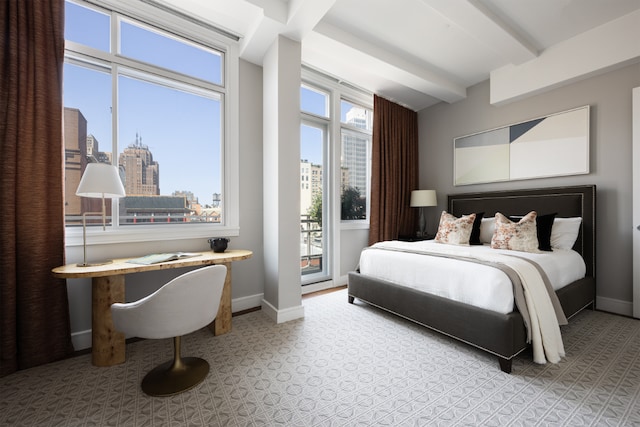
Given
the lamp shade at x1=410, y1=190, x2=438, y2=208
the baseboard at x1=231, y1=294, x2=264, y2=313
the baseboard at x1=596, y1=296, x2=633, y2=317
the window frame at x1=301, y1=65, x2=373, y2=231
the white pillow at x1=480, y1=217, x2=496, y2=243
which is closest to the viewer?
the baseboard at x1=596, y1=296, x2=633, y2=317

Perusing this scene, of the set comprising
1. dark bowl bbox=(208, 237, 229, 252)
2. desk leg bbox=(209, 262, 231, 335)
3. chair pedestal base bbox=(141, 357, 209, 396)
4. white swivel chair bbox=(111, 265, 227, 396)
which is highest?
dark bowl bbox=(208, 237, 229, 252)

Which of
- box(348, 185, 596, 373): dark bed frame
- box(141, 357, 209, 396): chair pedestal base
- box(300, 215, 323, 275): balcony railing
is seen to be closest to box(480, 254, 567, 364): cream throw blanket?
box(348, 185, 596, 373): dark bed frame

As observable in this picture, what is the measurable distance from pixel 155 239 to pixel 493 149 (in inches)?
171

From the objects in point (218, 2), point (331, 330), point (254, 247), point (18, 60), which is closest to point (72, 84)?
point (18, 60)

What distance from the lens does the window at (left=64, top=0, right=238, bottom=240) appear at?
2309 millimetres

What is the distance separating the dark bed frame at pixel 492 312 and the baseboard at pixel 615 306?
101 millimetres

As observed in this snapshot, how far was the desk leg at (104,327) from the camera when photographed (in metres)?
1.94

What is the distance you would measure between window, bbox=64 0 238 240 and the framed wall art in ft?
11.1

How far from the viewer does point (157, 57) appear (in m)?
2.66

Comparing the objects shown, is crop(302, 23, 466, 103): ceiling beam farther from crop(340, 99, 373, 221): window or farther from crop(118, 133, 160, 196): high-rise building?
crop(118, 133, 160, 196): high-rise building

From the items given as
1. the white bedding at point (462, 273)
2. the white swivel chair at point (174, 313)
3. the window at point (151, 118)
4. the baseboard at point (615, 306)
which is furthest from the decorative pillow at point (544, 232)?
the window at point (151, 118)

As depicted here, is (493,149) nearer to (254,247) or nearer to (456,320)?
(456,320)

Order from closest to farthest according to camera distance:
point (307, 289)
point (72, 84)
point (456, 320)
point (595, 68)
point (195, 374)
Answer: point (195, 374), point (456, 320), point (72, 84), point (595, 68), point (307, 289)

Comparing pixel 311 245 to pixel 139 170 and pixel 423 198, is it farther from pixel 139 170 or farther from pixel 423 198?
pixel 139 170
